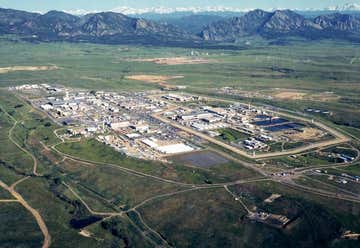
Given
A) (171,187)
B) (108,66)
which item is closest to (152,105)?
(171,187)

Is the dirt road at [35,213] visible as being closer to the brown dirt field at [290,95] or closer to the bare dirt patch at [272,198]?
the bare dirt patch at [272,198]

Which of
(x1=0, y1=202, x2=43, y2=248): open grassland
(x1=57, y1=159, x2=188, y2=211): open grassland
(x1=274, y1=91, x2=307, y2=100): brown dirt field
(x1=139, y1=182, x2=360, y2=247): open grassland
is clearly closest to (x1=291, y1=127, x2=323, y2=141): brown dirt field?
(x1=139, y1=182, x2=360, y2=247): open grassland

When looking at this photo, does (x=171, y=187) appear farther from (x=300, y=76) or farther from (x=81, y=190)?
(x=300, y=76)

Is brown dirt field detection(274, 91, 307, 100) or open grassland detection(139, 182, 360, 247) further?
brown dirt field detection(274, 91, 307, 100)

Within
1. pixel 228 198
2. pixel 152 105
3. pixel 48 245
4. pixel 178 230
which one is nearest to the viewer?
pixel 48 245

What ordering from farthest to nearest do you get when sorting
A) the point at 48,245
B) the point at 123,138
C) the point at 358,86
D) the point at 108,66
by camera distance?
1. the point at 108,66
2. the point at 358,86
3. the point at 123,138
4. the point at 48,245

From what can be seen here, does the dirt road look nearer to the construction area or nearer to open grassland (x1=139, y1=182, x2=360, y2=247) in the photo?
open grassland (x1=139, y1=182, x2=360, y2=247)

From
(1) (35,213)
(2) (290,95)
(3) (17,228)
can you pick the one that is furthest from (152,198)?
(2) (290,95)
